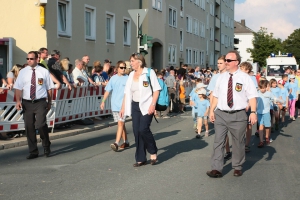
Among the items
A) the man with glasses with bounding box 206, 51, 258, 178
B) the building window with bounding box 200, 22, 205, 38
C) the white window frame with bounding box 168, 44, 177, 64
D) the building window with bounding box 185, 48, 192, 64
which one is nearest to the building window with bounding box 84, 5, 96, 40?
the white window frame with bounding box 168, 44, 177, 64

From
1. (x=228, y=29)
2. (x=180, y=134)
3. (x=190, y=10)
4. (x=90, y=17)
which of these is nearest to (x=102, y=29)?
(x=90, y=17)

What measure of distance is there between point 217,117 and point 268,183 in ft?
4.15

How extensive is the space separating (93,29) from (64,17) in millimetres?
3133

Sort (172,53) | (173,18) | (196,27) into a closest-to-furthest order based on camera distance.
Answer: (172,53), (173,18), (196,27)

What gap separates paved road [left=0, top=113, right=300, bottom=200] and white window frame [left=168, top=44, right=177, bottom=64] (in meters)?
30.1

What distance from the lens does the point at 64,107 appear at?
535 inches

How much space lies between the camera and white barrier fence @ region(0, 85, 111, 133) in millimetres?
11414

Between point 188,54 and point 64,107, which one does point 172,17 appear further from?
point 64,107

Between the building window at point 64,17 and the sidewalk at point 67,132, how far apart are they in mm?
6268

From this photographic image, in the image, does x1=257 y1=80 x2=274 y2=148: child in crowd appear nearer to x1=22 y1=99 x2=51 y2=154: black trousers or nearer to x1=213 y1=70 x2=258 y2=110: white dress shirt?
Answer: x1=213 y1=70 x2=258 y2=110: white dress shirt

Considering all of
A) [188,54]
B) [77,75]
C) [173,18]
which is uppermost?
[173,18]

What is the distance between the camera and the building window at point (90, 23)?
2419cm

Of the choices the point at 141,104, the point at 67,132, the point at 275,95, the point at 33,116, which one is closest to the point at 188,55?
the point at 275,95

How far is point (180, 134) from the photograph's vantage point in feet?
43.4
